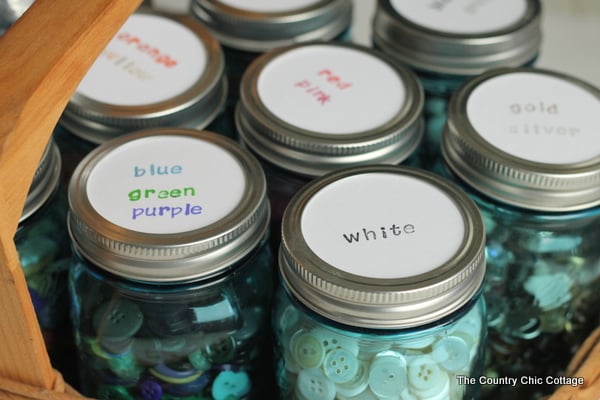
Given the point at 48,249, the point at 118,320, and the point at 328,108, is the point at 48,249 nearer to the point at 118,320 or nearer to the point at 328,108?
the point at 118,320

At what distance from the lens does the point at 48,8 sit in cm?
56

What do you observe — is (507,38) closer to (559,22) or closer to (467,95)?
(467,95)

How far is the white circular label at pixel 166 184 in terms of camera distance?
64 cm

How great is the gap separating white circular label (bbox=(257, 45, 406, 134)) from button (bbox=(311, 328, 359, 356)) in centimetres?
19

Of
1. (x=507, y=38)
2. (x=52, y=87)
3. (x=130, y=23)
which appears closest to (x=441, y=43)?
(x=507, y=38)

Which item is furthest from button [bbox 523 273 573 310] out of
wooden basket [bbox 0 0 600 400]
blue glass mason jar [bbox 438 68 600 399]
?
wooden basket [bbox 0 0 600 400]

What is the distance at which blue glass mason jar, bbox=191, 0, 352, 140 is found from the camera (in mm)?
868

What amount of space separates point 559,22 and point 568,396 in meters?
0.88

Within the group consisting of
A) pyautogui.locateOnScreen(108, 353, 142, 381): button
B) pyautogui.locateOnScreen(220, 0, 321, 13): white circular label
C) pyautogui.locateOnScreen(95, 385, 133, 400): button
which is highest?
pyautogui.locateOnScreen(220, 0, 321, 13): white circular label

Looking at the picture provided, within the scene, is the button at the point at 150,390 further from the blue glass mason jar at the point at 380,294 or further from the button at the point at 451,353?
the button at the point at 451,353

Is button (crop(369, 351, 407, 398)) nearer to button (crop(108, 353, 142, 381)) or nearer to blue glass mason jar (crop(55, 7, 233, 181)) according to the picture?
button (crop(108, 353, 142, 381))

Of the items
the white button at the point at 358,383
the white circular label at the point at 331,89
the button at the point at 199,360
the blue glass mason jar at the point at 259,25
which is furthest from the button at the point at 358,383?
the blue glass mason jar at the point at 259,25

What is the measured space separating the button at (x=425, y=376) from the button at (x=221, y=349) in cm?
14

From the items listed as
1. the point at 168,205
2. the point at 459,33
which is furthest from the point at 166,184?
the point at 459,33
